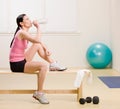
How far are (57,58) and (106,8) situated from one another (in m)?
1.63

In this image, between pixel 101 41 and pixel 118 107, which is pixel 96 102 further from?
pixel 101 41

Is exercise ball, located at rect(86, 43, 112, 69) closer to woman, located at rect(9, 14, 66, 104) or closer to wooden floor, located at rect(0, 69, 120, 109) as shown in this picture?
wooden floor, located at rect(0, 69, 120, 109)

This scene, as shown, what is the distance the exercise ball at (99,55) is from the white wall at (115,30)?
0.16 metres

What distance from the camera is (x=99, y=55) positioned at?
728 centimetres

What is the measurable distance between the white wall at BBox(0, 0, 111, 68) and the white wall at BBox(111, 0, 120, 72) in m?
0.34

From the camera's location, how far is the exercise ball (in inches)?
288

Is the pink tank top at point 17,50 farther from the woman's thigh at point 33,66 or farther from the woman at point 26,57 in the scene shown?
the woman's thigh at point 33,66

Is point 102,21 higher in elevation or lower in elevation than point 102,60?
higher

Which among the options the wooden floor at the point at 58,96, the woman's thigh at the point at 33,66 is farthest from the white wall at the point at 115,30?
the woman's thigh at the point at 33,66

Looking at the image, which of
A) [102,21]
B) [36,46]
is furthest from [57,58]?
[36,46]

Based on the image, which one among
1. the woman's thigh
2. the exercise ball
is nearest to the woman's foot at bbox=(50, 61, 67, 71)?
the woman's thigh

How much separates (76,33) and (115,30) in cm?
98

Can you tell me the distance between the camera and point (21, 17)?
A: 4.04m

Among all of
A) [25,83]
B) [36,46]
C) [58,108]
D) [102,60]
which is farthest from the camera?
[102,60]
